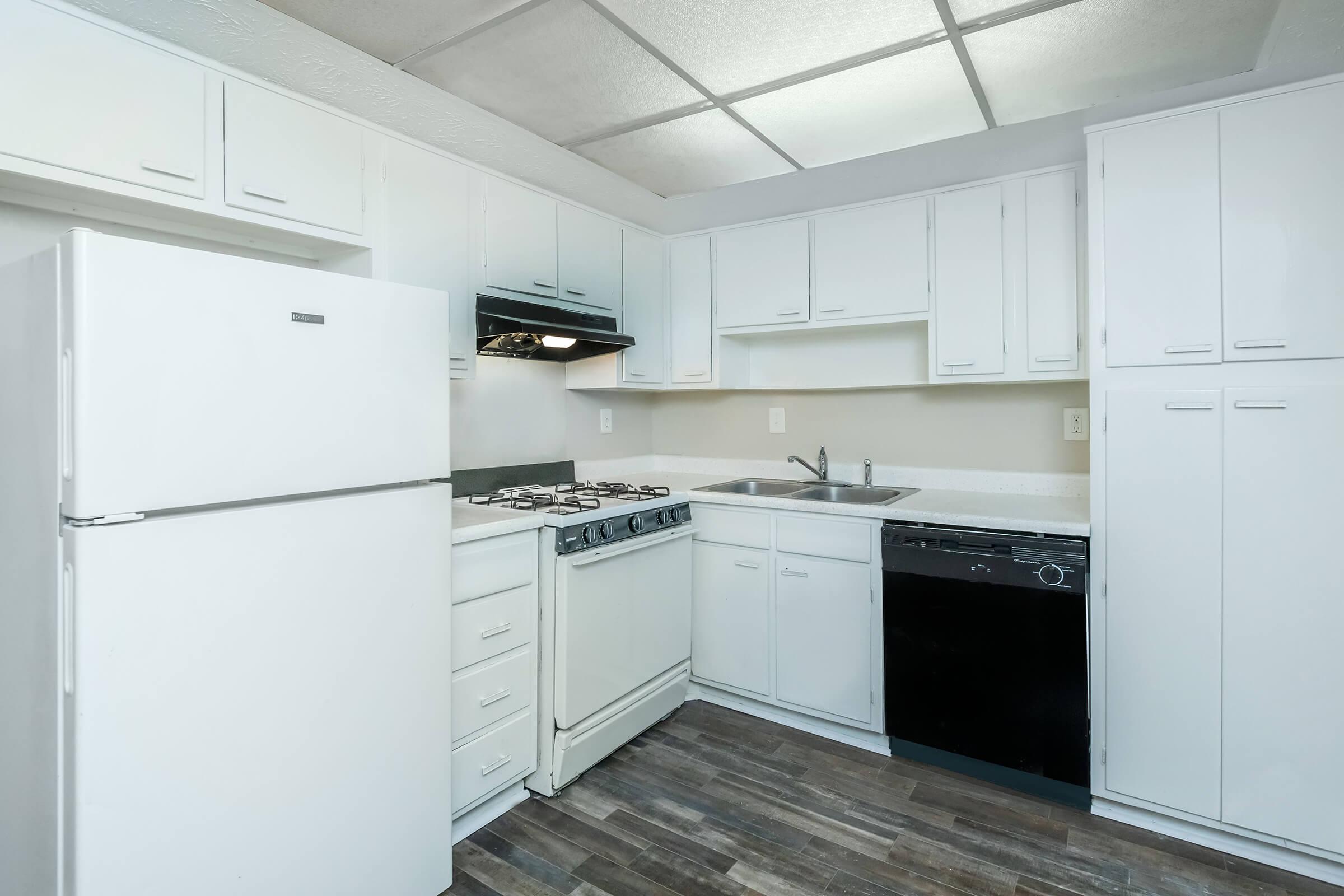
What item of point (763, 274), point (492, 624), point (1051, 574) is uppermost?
point (763, 274)

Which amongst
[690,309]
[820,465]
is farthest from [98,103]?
[820,465]

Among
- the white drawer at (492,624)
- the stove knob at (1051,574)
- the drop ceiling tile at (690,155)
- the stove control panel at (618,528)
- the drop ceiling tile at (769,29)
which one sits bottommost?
the white drawer at (492,624)

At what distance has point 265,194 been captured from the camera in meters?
1.85

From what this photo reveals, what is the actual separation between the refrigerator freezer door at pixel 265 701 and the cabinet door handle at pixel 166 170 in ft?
3.08

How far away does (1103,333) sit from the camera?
2.13 meters

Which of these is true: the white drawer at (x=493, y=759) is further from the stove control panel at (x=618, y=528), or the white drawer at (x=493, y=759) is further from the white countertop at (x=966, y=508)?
the white countertop at (x=966, y=508)

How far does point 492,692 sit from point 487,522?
1.78 feet

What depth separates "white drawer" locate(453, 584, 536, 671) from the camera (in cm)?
199

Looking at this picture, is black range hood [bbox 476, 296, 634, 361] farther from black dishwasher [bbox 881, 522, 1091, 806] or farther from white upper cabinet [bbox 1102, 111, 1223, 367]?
white upper cabinet [bbox 1102, 111, 1223, 367]

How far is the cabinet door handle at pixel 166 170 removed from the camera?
5.33 ft

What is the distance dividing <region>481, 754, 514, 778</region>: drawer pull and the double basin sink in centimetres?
140

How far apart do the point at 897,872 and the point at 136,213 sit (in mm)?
2823

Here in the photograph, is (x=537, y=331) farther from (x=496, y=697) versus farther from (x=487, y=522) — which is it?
(x=496, y=697)

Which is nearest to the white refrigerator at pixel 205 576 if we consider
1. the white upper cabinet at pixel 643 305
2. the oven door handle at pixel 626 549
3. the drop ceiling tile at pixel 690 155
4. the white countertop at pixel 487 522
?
the white countertop at pixel 487 522
